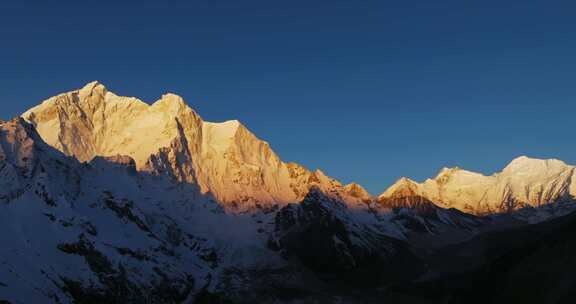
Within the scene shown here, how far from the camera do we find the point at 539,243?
169 m

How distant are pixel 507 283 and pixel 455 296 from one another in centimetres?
2805

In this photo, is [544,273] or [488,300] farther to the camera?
[488,300]

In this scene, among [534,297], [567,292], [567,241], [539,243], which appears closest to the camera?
[567,292]

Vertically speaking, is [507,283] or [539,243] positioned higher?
[539,243]

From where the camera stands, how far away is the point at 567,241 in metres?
150

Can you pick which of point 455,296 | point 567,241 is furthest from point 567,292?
point 455,296

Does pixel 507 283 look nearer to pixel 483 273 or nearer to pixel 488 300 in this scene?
pixel 488 300

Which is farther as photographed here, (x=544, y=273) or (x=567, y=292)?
(x=544, y=273)

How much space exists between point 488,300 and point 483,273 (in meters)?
23.6

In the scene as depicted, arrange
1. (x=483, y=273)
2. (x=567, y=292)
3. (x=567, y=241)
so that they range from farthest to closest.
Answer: (x=483, y=273), (x=567, y=241), (x=567, y=292)

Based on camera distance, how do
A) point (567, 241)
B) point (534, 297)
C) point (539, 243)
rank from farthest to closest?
1. point (539, 243)
2. point (567, 241)
3. point (534, 297)

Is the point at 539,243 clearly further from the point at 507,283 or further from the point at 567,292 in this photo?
the point at 567,292

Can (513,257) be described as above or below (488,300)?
above

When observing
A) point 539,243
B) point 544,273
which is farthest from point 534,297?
point 539,243
